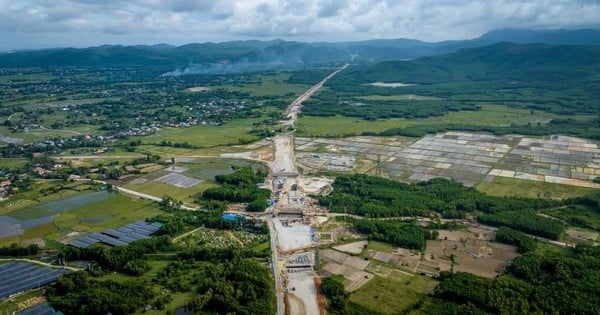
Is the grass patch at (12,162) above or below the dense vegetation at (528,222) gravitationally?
above

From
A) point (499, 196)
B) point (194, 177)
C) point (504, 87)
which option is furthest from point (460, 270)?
point (504, 87)

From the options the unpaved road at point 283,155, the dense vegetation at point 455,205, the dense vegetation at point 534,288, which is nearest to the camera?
the dense vegetation at point 534,288

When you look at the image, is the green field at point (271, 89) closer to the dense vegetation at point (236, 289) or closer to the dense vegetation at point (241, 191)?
the dense vegetation at point (241, 191)

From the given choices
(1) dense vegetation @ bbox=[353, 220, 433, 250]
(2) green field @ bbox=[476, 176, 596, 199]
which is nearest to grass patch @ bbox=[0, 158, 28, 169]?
(1) dense vegetation @ bbox=[353, 220, 433, 250]

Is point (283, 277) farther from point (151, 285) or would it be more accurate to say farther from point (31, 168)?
point (31, 168)

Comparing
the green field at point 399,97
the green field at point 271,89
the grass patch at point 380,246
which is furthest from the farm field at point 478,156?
the green field at point 271,89

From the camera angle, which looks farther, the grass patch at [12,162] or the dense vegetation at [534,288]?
the grass patch at [12,162]

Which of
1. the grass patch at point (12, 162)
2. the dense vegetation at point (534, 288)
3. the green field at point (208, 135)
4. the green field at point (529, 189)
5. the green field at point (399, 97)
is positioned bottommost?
the dense vegetation at point (534, 288)

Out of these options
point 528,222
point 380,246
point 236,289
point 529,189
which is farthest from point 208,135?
point 528,222
